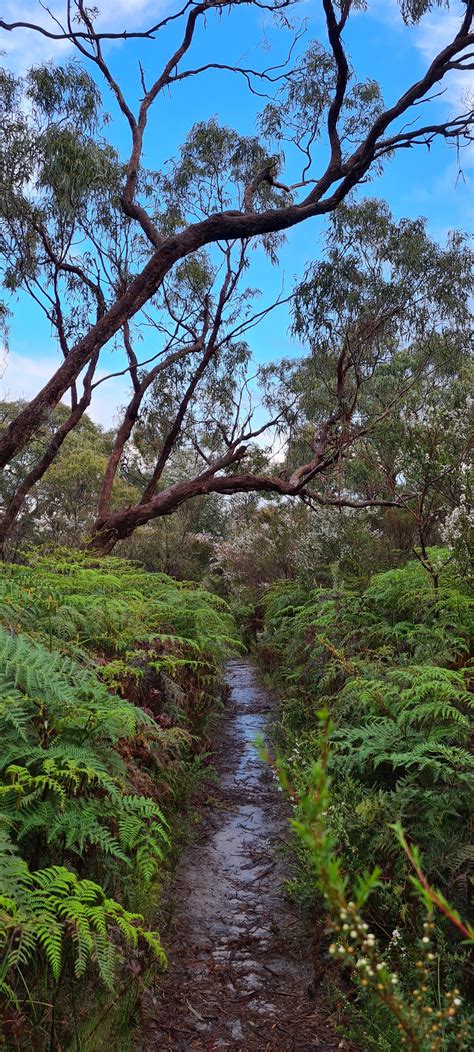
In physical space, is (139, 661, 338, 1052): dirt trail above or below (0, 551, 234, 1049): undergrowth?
below

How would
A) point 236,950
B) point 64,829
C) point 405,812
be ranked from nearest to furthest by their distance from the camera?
point 64,829 < point 405,812 < point 236,950

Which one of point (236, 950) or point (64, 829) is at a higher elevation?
point (64, 829)

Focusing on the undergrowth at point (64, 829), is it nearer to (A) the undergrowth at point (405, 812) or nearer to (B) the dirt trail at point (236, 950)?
(B) the dirt trail at point (236, 950)

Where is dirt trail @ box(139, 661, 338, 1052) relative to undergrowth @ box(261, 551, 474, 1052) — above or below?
below

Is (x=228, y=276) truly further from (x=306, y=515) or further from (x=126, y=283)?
(x=306, y=515)

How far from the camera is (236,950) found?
362 cm

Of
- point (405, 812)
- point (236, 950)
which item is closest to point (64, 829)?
point (405, 812)

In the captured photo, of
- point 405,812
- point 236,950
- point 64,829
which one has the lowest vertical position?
point 236,950

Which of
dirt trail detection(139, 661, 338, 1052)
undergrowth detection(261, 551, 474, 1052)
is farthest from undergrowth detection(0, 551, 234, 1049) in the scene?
undergrowth detection(261, 551, 474, 1052)

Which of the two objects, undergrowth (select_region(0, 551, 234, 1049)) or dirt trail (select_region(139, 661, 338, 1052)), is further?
Answer: dirt trail (select_region(139, 661, 338, 1052))

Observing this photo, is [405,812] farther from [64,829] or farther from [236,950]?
[64,829]

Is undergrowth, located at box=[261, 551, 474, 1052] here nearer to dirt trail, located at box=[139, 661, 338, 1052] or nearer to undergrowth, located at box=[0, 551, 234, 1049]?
dirt trail, located at box=[139, 661, 338, 1052]

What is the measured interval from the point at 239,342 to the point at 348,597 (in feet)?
32.5

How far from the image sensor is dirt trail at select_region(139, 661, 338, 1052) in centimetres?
292
